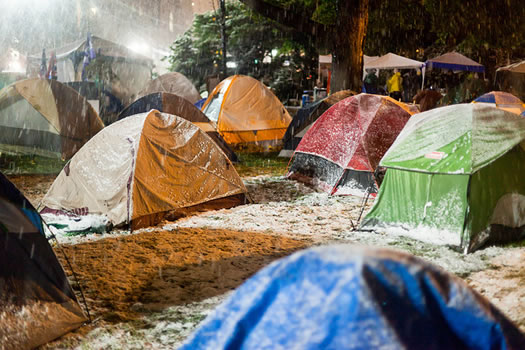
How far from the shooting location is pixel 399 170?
6.36m

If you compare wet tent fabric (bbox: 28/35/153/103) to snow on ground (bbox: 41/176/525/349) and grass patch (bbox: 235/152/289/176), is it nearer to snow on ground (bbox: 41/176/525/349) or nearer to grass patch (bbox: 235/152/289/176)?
grass patch (bbox: 235/152/289/176)

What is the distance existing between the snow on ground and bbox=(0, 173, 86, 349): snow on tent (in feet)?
1.06

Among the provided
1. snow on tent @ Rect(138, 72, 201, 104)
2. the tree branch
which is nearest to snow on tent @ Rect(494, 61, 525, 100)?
the tree branch

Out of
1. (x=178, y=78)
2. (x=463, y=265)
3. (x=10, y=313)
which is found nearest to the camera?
(x=10, y=313)

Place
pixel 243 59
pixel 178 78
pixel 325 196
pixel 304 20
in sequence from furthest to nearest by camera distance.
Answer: pixel 243 59 → pixel 178 78 → pixel 304 20 → pixel 325 196

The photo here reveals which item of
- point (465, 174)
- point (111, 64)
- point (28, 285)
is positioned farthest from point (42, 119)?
point (111, 64)

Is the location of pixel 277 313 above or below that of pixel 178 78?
below

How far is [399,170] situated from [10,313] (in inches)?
193

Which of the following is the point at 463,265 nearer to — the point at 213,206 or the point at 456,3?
the point at 213,206

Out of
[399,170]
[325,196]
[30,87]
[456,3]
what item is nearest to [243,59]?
[456,3]

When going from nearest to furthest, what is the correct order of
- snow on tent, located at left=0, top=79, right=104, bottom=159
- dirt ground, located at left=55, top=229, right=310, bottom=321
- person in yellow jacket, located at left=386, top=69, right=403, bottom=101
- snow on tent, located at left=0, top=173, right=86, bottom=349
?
snow on tent, located at left=0, top=173, right=86, bottom=349
dirt ground, located at left=55, top=229, right=310, bottom=321
snow on tent, located at left=0, top=79, right=104, bottom=159
person in yellow jacket, located at left=386, top=69, right=403, bottom=101

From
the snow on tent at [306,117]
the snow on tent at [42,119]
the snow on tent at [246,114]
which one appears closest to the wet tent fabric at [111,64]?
the snow on tent at [246,114]

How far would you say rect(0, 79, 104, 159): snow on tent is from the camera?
11664 millimetres

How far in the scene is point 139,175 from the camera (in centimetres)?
646
